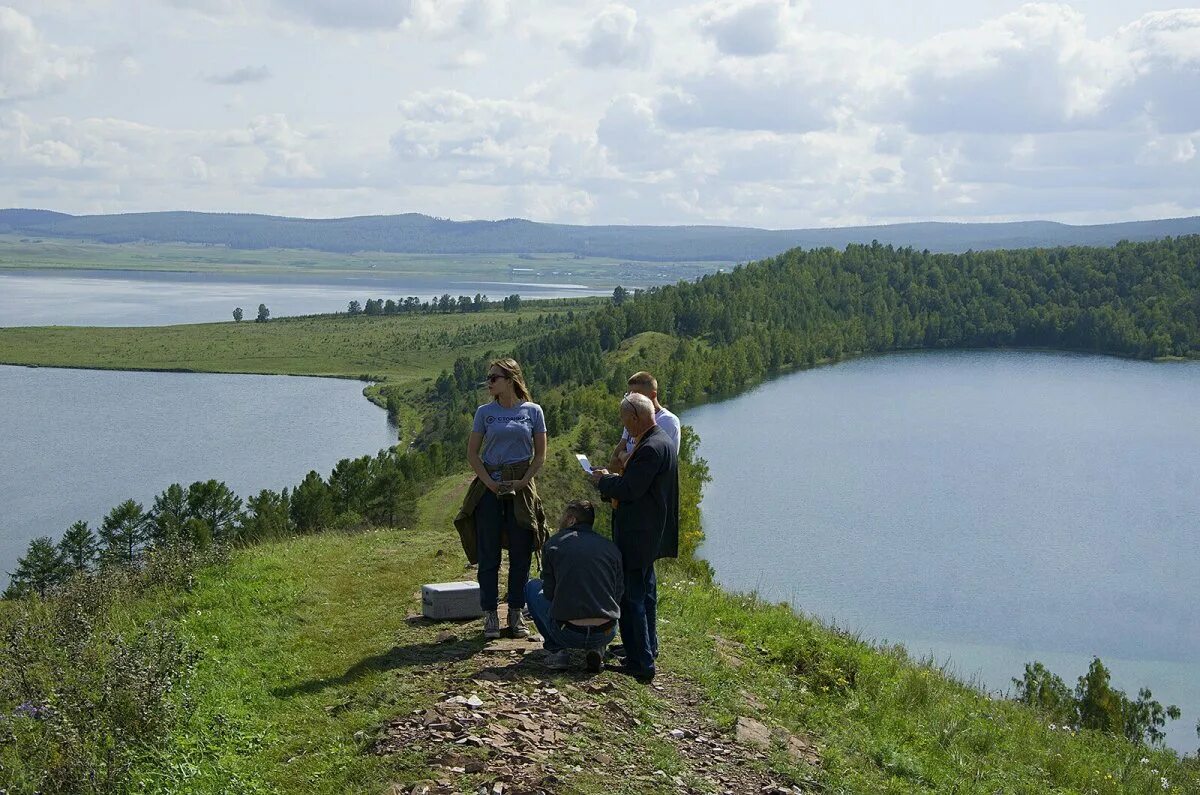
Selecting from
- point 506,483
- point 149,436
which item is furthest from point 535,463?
point 149,436

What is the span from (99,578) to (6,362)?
14770 cm

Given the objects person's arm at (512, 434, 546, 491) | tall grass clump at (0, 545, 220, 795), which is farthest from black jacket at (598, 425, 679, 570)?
tall grass clump at (0, 545, 220, 795)

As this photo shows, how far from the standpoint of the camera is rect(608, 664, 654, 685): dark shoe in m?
9.14

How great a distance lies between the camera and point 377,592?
40.3 feet

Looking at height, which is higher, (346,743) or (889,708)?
(346,743)

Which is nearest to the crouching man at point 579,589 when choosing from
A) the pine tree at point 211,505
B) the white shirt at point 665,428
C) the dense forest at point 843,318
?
the white shirt at point 665,428

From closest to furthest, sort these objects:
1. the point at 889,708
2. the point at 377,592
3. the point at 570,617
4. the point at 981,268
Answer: the point at 570,617, the point at 889,708, the point at 377,592, the point at 981,268

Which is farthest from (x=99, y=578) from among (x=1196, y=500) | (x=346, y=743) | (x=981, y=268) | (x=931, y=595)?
(x=981, y=268)

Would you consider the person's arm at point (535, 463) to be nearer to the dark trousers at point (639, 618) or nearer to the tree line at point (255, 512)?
the dark trousers at point (639, 618)

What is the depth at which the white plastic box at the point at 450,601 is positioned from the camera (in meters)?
10.6

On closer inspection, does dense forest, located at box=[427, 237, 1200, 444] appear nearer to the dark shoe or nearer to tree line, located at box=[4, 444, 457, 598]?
tree line, located at box=[4, 444, 457, 598]

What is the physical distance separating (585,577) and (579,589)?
4.2 inches

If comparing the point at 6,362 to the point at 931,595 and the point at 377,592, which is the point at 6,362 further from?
the point at 377,592

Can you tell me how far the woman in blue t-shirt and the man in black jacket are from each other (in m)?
1.06
